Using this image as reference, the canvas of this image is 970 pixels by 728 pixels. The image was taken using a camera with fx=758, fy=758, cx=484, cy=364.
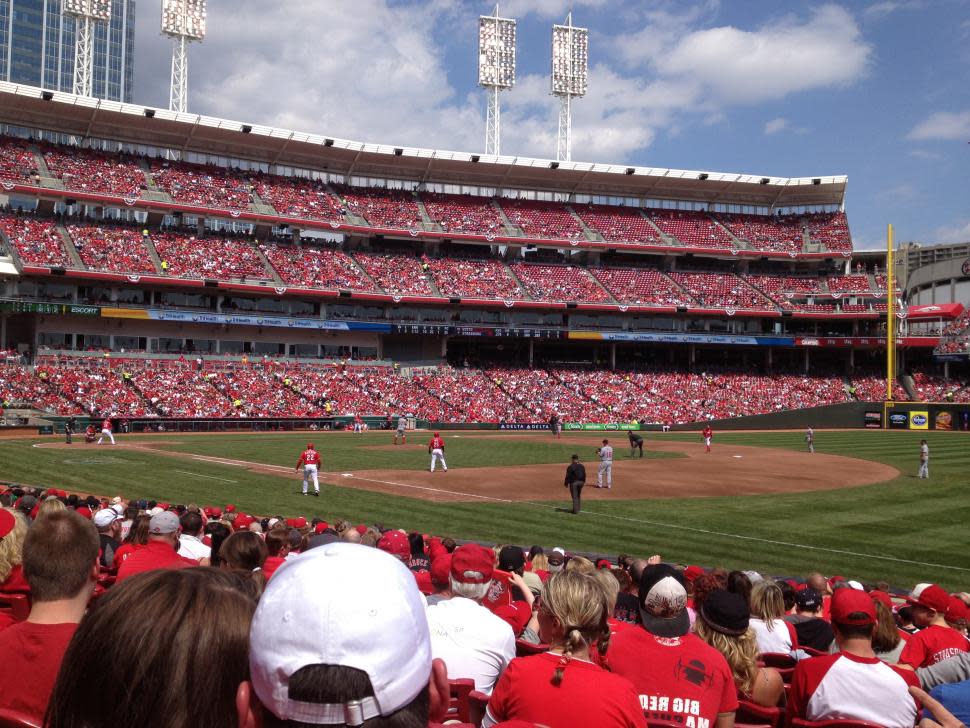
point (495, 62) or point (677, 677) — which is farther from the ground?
point (495, 62)

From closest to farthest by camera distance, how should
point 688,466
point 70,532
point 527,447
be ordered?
point 70,532 → point 688,466 → point 527,447

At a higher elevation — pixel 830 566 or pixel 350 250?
pixel 350 250

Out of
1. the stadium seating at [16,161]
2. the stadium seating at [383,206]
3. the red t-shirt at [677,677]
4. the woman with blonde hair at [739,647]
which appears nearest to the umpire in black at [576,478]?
the woman with blonde hair at [739,647]

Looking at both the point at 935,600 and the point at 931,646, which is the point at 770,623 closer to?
the point at 931,646

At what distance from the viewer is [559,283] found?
73000 mm

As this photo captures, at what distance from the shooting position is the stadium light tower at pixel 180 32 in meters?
64.4

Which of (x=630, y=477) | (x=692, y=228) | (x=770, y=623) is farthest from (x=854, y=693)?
(x=692, y=228)

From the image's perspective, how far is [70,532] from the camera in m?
3.41

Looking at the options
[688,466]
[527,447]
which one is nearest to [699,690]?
[688,466]

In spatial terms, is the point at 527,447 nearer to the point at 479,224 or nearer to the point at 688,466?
the point at 688,466

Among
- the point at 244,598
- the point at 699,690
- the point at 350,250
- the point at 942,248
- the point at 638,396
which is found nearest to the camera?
the point at 244,598

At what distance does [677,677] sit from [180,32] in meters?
72.4

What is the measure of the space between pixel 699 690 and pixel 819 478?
1114 inches

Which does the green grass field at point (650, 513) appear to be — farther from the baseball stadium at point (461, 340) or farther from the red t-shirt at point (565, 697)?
the red t-shirt at point (565, 697)
